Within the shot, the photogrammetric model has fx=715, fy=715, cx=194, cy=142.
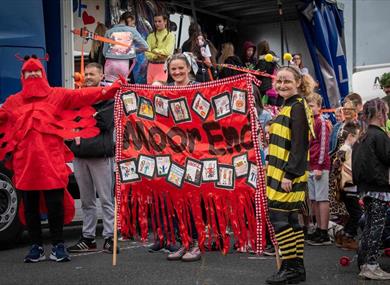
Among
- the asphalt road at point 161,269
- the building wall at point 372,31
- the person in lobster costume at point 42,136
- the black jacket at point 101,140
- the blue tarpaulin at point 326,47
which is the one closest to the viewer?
the asphalt road at point 161,269

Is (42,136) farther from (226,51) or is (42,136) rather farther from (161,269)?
(226,51)

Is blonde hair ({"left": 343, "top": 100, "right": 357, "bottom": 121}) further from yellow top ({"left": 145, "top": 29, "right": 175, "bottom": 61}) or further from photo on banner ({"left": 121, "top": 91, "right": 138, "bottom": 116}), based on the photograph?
yellow top ({"left": 145, "top": 29, "right": 175, "bottom": 61})

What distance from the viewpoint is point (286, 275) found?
532cm

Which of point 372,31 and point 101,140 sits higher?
point 372,31

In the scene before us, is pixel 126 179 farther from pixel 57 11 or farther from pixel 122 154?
pixel 57 11

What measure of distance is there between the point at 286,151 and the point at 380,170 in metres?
0.81

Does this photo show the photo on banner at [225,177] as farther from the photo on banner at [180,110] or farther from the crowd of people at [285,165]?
the photo on banner at [180,110]

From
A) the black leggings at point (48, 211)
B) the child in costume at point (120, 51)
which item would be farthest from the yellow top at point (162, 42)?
the black leggings at point (48, 211)

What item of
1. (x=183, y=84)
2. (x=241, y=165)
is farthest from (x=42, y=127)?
(x=241, y=165)

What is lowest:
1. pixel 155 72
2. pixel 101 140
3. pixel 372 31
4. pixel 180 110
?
pixel 101 140

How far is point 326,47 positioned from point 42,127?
4.95 m

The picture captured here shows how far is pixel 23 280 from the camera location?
5520mm

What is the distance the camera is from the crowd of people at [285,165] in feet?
17.6

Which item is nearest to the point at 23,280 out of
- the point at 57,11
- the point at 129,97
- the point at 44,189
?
the point at 44,189
